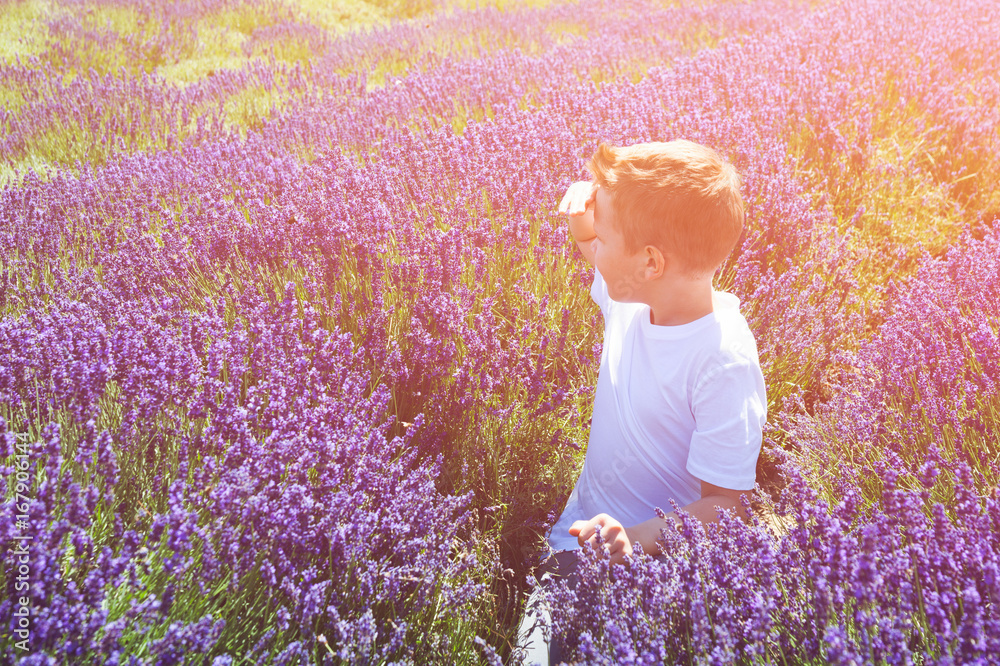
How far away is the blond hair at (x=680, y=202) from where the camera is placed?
1.47 meters

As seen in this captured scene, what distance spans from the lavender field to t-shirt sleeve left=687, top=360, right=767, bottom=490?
11 cm

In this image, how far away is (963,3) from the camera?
6363 millimetres

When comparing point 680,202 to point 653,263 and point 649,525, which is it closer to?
point 653,263

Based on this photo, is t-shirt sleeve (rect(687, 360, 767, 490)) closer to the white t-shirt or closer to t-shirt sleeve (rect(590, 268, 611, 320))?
the white t-shirt

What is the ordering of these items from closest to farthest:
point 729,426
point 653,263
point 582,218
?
1. point 729,426
2. point 653,263
3. point 582,218

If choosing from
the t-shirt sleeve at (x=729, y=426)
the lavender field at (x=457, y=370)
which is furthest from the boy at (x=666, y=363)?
the lavender field at (x=457, y=370)

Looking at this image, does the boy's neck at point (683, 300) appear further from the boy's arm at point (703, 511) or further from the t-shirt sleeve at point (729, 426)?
the boy's arm at point (703, 511)

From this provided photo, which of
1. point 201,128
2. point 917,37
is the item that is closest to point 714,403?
point 201,128

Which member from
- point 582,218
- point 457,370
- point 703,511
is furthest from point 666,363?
point 457,370

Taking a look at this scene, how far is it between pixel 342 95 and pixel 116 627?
5459 millimetres

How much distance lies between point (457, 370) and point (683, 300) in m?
0.80

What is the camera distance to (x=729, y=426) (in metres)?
1.40

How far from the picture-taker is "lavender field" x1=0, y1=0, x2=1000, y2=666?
1091 millimetres

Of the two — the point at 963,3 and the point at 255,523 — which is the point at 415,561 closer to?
the point at 255,523
